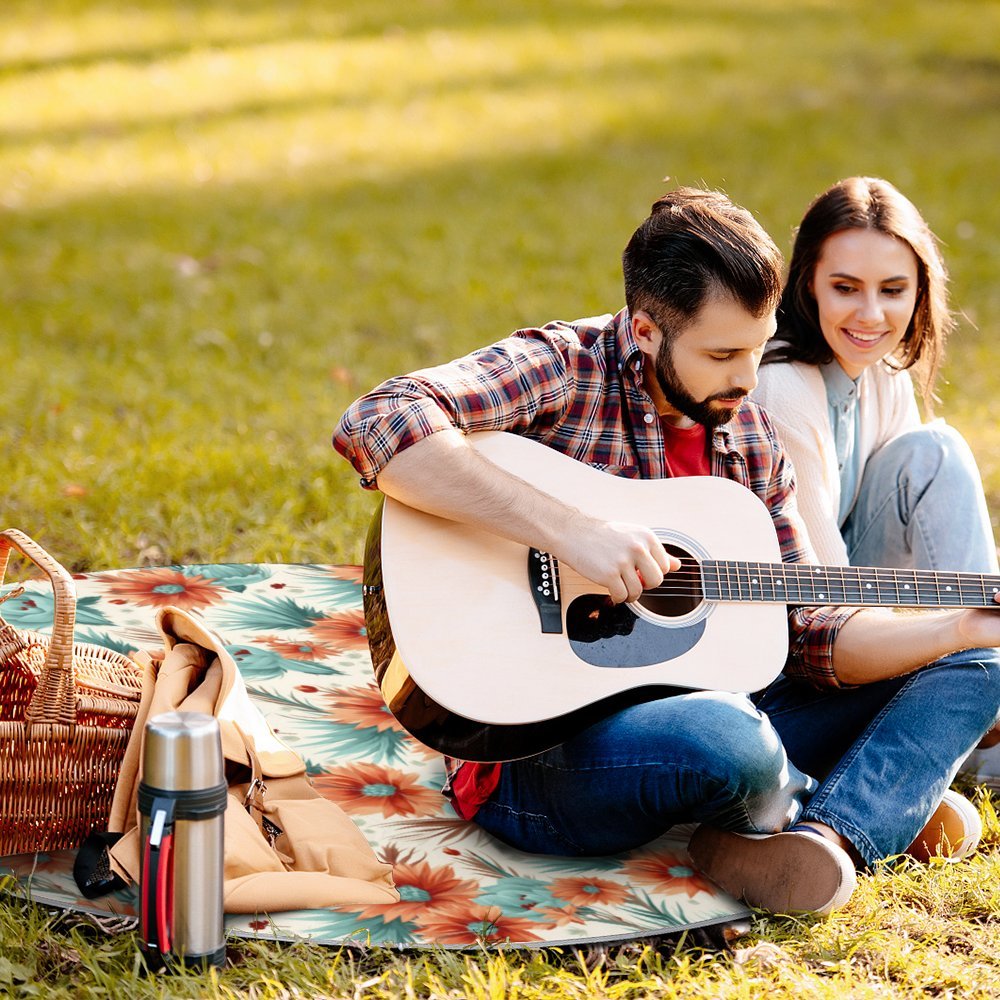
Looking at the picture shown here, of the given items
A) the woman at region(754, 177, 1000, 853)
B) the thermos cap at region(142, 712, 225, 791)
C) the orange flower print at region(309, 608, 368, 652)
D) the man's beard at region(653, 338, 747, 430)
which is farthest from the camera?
the orange flower print at region(309, 608, 368, 652)

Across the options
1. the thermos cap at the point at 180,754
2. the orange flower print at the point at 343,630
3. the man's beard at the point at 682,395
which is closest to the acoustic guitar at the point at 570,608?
the man's beard at the point at 682,395

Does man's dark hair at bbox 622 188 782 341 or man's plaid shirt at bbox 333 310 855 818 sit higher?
man's dark hair at bbox 622 188 782 341

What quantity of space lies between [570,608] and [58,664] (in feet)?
3.07

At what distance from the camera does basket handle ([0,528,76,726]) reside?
2.46 meters

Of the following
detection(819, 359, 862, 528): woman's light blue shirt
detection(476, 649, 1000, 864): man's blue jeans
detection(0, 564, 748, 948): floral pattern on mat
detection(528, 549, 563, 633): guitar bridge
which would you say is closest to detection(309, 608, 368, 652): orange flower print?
detection(0, 564, 748, 948): floral pattern on mat

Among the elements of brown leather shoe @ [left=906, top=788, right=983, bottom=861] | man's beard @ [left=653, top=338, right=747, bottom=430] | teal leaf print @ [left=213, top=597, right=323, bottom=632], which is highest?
man's beard @ [left=653, top=338, right=747, bottom=430]

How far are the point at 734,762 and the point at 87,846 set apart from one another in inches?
47.0

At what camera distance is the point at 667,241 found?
2.72 m

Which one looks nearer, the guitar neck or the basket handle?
the basket handle

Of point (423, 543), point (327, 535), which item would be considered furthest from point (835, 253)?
point (327, 535)

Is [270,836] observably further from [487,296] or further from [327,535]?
[487,296]

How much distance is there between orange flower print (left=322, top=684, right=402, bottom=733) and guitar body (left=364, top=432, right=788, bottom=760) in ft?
2.13

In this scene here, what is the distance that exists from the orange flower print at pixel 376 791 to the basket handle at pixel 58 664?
622 millimetres

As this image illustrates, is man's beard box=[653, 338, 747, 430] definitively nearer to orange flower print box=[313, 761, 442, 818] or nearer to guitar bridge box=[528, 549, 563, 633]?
guitar bridge box=[528, 549, 563, 633]
